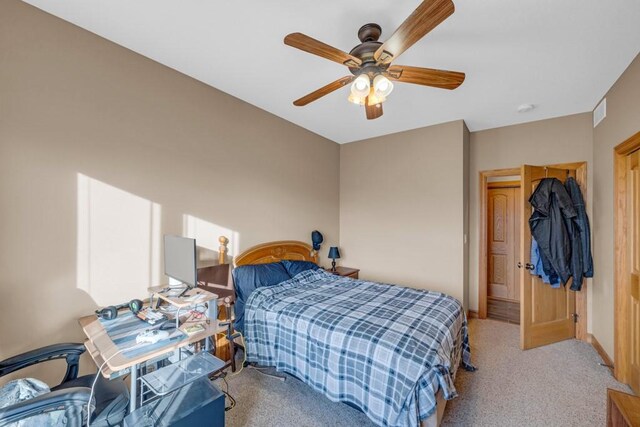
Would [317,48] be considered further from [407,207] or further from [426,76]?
[407,207]

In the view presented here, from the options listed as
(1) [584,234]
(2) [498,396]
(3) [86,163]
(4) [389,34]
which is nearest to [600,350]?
(1) [584,234]

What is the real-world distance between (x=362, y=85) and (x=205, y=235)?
6.60ft

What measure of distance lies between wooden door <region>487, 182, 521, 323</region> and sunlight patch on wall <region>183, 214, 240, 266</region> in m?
4.39

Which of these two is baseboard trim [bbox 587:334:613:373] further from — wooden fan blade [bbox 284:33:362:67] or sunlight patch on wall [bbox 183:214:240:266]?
sunlight patch on wall [bbox 183:214:240:266]

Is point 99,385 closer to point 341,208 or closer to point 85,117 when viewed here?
point 85,117

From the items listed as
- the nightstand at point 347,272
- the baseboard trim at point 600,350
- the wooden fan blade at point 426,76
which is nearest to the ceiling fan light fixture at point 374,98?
the wooden fan blade at point 426,76

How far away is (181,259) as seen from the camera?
2.16 meters

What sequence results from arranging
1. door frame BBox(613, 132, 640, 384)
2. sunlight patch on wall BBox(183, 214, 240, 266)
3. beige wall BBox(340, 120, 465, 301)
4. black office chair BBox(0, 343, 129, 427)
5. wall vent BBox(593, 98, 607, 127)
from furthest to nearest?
beige wall BBox(340, 120, 465, 301)
wall vent BBox(593, 98, 607, 127)
sunlight patch on wall BBox(183, 214, 240, 266)
door frame BBox(613, 132, 640, 384)
black office chair BBox(0, 343, 129, 427)

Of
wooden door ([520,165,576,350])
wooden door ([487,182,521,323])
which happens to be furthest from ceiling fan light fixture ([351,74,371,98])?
wooden door ([487,182,521,323])

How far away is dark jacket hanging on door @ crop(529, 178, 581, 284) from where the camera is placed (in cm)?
308

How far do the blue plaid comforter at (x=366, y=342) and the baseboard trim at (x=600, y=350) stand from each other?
1372mm

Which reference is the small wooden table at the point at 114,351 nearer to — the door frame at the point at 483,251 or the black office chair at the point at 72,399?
the black office chair at the point at 72,399

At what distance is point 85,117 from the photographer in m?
2.03

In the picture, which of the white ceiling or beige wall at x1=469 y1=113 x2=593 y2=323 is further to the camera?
beige wall at x1=469 y1=113 x2=593 y2=323
